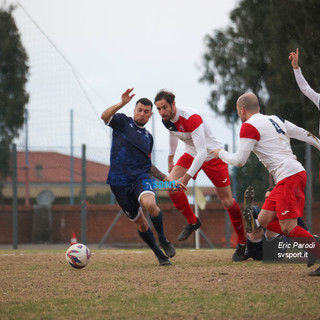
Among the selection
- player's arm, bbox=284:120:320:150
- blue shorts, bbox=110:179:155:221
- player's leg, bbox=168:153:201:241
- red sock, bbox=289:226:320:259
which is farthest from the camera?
player's leg, bbox=168:153:201:241

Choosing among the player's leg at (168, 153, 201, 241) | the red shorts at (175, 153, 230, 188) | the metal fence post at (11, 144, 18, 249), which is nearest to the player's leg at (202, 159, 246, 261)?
the red shorts at (175, 153, 230, 188)

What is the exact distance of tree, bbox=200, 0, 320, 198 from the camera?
67.1ft

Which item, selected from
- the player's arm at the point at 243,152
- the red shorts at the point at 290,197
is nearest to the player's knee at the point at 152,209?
the player's arm at the point at 243,152

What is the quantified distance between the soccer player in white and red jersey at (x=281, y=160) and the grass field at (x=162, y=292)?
54 centimetres

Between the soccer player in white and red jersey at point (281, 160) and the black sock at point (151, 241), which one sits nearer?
the soccer player in white and red jersey at point (281, 160)

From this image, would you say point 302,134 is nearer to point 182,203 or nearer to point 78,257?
point 182,203

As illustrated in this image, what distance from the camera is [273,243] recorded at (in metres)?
8.36

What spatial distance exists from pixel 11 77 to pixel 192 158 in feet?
68.0

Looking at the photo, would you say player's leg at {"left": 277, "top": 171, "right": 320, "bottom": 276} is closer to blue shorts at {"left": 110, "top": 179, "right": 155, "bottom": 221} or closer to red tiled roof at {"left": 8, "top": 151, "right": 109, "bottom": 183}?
blue shorts at {"left": 110, "top": 179, "right": 155, "bottom": 221}

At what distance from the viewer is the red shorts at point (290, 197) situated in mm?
6359

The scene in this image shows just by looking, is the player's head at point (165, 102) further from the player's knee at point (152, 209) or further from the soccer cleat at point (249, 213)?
the soccer cleat at point (249, 213)

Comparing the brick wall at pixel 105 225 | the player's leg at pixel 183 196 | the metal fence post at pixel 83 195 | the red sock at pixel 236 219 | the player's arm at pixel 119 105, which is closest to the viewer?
the player's arm at pixel 119 105

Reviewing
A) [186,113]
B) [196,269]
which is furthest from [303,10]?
[196,269]

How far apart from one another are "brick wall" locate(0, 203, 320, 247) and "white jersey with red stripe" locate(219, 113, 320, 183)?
26.6ft
